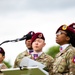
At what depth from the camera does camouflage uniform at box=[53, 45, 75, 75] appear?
24.4 ft

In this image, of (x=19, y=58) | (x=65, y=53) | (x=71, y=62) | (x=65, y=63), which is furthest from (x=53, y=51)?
(x=71, y=62)

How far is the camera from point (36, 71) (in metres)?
6.70

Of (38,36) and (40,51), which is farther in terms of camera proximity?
(38,36)

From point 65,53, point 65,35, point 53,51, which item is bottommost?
point 53,51

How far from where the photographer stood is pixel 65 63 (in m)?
7.57

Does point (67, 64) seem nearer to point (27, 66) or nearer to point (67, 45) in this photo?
point (67, 45)

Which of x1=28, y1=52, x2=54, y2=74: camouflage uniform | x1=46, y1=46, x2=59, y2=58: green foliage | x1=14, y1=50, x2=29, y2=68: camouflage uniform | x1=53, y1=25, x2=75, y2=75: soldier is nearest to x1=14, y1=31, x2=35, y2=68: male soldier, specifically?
x1=14, y1=50, x2=29, y2=68: camouflage uniform

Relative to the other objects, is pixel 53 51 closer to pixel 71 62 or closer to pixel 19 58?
pixel 19 58

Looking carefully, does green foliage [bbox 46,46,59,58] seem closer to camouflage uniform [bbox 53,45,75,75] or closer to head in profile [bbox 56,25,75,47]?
head in profile [bbox 56,25,75,47]

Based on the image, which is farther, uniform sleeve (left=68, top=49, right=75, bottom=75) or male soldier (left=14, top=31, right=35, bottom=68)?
male soldier (left=14, top=31, right=35, bottom=68)

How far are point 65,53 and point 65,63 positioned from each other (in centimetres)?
20

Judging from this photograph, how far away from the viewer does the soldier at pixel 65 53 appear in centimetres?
750

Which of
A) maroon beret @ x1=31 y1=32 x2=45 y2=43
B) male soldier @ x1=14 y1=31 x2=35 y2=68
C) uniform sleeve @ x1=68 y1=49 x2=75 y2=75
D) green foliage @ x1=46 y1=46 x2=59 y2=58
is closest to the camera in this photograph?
uniform sleeve @ x1=68 y1=49 x2=75 y2=75

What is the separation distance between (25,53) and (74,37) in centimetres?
204
